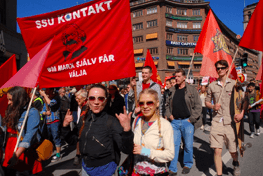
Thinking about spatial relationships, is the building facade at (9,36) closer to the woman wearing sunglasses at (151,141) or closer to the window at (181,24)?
the woman wearing sunglasses at (151,141)

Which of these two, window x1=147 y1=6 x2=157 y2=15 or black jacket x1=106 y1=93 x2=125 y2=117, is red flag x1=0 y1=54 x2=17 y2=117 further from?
window x1=147 y1=6 x2=157 y2=15

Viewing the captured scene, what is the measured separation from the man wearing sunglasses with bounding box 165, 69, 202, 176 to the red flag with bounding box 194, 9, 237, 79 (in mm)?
1136

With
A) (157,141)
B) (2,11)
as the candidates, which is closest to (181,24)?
(2,11)

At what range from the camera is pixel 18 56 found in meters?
17.9

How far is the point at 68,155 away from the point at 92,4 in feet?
13.7

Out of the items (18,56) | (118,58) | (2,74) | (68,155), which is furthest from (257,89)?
(18,56)

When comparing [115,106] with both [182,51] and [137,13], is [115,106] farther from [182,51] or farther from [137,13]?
[137,13]

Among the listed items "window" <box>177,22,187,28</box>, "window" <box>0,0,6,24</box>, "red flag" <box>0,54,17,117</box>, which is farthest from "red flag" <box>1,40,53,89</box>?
"window" <box>177,22,187,28</box>

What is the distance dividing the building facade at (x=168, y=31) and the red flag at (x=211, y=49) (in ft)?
116

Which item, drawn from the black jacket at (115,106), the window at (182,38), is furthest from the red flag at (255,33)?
the window at (182,38)

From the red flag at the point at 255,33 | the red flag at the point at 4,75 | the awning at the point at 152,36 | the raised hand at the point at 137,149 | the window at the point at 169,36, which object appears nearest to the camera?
the raised hand at the point at 137,149

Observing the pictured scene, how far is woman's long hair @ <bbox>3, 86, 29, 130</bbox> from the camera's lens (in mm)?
2487

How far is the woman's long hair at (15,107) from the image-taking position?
8.16ft

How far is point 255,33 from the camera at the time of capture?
349 cm
